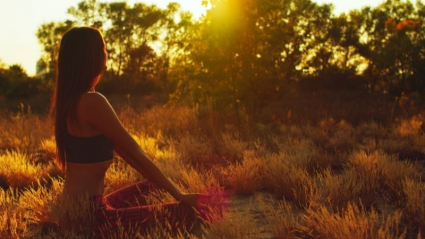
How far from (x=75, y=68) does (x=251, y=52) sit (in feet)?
24.3

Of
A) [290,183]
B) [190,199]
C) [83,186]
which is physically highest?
[83,186]

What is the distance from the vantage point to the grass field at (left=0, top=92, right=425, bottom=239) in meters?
2.90

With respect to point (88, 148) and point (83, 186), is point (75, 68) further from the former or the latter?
point (83, 186)

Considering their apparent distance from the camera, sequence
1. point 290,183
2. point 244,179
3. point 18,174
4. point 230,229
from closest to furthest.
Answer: point 230,229
point 290,183
point 244,179
point 18,174

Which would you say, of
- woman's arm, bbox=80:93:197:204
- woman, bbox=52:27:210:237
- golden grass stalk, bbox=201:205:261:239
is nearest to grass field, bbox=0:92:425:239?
golden grass stalk, bbox=201:205:261:239

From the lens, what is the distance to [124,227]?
2914 millimetres

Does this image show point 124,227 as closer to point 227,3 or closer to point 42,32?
point 227,3

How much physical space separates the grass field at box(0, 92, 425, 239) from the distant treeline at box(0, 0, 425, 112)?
1.35 metres

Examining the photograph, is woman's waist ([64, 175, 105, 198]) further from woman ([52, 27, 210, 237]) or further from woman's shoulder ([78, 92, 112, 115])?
woman's shoulder ([78, 92, 112, 115])

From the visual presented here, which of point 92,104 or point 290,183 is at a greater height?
point 92,104

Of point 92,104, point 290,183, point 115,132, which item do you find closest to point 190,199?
point 115,132

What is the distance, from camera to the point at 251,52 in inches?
391

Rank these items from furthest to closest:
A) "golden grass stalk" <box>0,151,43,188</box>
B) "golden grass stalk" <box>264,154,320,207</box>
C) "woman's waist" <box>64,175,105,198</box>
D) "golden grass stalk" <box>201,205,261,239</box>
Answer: "golden grass stalk" <box>0,151,43,188</box>, "golden grass stalk" <box>264,154,320,207</box>, "woman's waist" <box>64,175,105,198</box>, "golden grass stalk" <box>201,205,261,239</box>

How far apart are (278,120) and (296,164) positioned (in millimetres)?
5761
